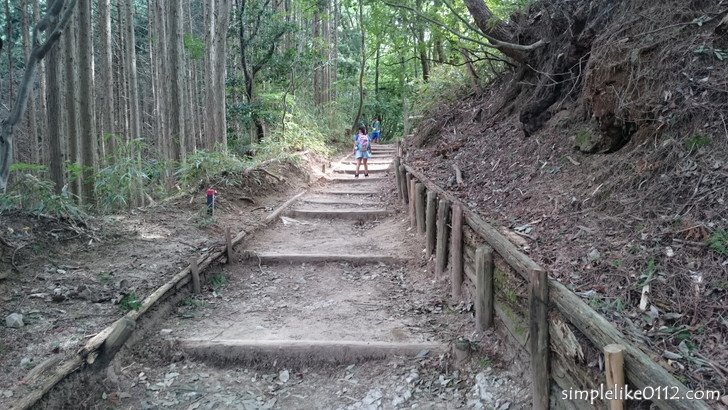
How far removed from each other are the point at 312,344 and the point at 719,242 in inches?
130

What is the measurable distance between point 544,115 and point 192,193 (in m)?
6.19

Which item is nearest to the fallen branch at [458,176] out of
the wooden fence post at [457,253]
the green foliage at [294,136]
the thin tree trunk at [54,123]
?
the wooden fence post at [457,253]

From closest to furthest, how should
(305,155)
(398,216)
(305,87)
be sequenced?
(398,216) → (305,155) → (305,87)

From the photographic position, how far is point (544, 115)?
6.69 m

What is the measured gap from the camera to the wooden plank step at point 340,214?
9.72 m

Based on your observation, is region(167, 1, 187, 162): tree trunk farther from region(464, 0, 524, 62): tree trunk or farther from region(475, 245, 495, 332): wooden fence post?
region(475, 245, 495, 332): wooden fence post

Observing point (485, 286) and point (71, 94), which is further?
point (71, 94)

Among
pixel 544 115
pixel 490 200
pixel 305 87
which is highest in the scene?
pixel 305 87

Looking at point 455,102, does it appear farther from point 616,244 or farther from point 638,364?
point 638,364

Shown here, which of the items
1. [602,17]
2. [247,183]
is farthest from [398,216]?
[602,17]

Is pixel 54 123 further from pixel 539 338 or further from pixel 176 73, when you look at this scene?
pixel 539 338

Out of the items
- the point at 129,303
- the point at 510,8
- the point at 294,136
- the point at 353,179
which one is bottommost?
the point at 129,303

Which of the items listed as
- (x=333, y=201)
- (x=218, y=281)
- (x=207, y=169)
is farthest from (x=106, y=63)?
(x=218, y=281)

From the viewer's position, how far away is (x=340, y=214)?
9.83 meters
